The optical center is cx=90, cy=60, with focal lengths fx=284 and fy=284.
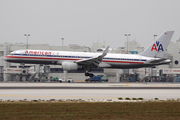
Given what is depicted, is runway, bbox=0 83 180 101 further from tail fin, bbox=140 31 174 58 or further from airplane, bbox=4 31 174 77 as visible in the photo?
tail fin, bbox=140 31 174 58

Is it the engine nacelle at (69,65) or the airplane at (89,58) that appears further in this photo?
the airplane at (89,58)

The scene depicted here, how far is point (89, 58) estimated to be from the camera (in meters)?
63.5

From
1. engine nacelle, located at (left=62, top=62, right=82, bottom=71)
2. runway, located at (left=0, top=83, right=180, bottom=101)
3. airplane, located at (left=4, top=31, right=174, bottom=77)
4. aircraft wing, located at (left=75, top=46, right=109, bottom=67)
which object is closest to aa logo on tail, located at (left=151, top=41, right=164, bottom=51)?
airplane, located at (left=4, top=31, right=174, bottom=77)

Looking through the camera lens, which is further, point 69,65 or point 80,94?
point 69,65

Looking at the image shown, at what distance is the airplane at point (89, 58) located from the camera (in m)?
61.4

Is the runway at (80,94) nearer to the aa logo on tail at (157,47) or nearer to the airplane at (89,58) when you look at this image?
the airplane at (89,58)
